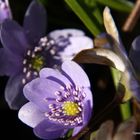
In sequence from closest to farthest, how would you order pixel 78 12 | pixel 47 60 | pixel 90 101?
1. pixel 90 101
2. pixel 78 12
3. pixel 47 60

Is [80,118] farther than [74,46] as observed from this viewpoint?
No

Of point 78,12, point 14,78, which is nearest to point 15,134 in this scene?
point 14,78

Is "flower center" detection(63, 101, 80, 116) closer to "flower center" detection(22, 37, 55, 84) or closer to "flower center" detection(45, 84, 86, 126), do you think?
"flower center" detection(45, 84, 86, 126)

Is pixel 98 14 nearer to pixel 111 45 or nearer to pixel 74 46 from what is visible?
pixel 74 46

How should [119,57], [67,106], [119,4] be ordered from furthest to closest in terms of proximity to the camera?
[119,4] → [67,106] → [119,57]

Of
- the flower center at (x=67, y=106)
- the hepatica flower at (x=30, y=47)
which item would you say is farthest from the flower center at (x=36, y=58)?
the flower center at (x=67, y=106)

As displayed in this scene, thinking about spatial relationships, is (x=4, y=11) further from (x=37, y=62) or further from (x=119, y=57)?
(x=119, y=57)

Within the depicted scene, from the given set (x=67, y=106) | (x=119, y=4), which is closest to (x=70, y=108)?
(x=67, y=106)
